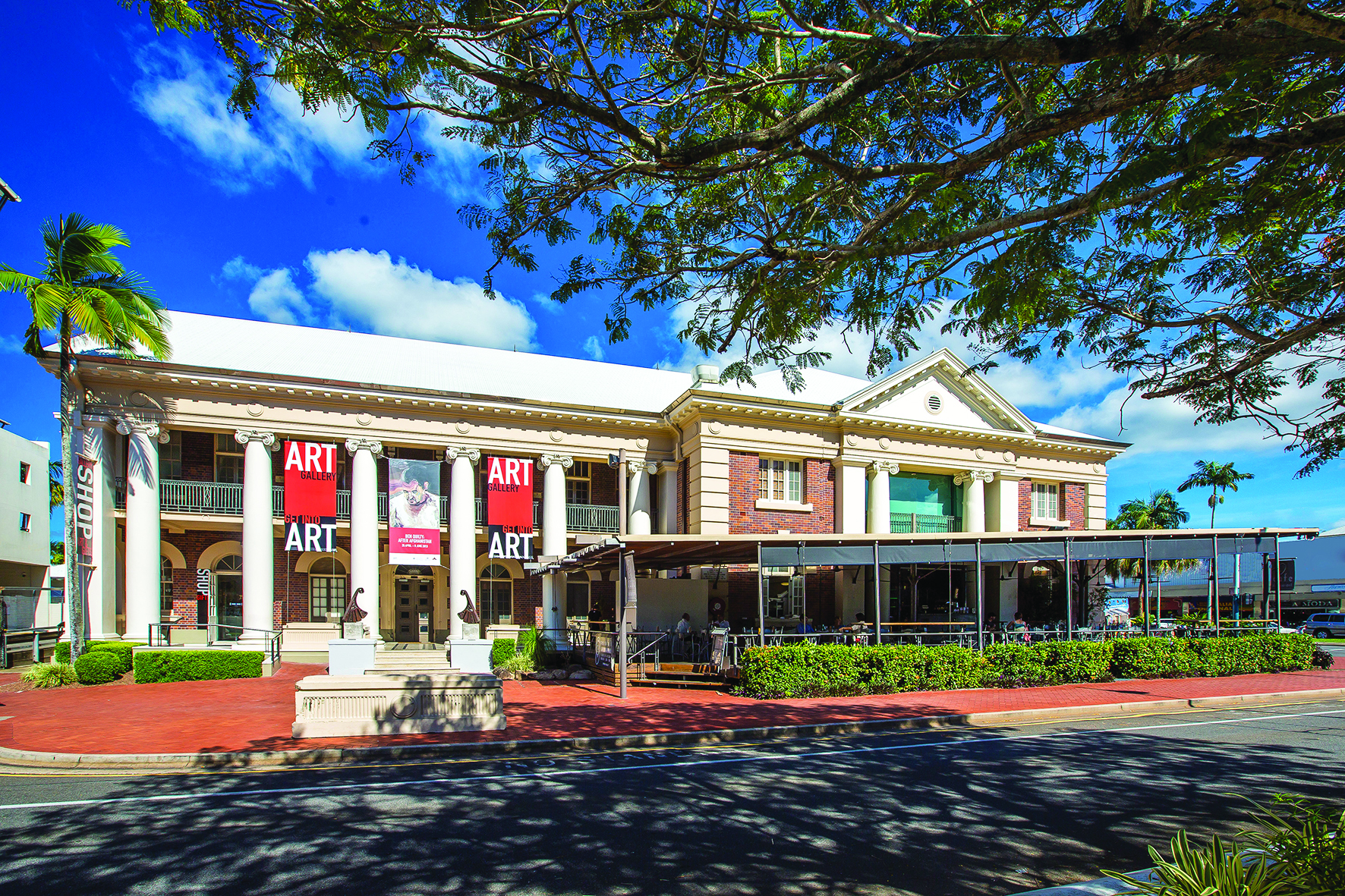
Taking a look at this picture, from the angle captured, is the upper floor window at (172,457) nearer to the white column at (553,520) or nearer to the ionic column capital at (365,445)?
the ionic column capital at (365,445)

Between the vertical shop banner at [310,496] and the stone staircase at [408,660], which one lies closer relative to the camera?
the stone staircase at [408,660]

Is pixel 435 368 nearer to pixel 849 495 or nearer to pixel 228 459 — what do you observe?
pixel 228 459

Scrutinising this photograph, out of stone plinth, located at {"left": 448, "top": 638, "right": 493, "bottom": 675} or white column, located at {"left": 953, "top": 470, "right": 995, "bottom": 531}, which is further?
white column, located at {"left": 953, "top": 470, "right": 995, "bottom": 531}

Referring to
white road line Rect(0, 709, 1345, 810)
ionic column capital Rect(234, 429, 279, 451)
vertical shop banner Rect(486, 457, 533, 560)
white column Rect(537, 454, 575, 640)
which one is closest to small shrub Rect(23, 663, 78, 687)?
ionic column capital Rect(234, 429, 279, 451)

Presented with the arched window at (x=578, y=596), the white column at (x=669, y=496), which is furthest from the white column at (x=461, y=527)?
the white column at (x=669, y=496)

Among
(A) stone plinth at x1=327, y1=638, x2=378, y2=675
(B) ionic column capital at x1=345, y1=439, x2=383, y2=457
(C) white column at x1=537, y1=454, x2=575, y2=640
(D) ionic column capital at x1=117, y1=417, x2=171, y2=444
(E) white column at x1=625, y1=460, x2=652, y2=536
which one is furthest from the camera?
(E) white column at x1=625, y1=460, x2=652, y2=536

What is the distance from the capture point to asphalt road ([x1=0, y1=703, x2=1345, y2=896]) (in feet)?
18.1

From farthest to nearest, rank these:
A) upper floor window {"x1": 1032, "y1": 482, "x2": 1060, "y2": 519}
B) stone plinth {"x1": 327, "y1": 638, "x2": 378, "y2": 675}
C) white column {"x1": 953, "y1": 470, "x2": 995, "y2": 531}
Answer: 1. upper floor window {"x1": 1032, "y1": 482, "x2": 1060, "y2": 519}
2. white column {"x1": 953, "y1": 470, "x2": 995, "y2": 531}
3. stone plinth {"x1": 327, "y1": 638, "x2": 378, "y2": 675}

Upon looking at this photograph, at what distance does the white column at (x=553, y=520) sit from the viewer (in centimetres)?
2406

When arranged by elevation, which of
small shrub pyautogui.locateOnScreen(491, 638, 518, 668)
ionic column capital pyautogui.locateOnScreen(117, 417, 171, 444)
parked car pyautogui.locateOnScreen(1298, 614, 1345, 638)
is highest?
ionic column capital pyautogui.locateOnScreen(117, 417, 171, 444)

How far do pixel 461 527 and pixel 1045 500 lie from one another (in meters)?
20.9

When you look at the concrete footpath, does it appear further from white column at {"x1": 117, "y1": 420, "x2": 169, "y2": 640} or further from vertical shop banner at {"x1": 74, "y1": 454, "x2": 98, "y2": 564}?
vertical shop banner at {"x1": 74, "y1": 454, "x2": 98, "y2": 564}

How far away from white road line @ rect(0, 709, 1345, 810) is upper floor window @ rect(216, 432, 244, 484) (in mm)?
18006

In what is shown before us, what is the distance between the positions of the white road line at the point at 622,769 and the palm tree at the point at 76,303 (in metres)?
13.7
